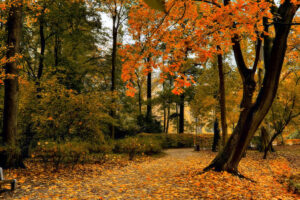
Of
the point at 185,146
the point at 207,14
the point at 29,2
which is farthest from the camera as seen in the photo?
the point at 185,146

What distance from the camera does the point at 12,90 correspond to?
748 cm

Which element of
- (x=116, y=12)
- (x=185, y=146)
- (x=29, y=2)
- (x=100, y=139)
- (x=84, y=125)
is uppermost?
(x=116, y=12)

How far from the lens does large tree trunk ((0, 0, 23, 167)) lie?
7102 millimetres

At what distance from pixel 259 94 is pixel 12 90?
8376 mm

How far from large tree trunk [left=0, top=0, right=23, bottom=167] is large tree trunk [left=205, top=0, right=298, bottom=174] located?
691cm

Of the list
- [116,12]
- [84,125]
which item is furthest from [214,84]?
[84,125]

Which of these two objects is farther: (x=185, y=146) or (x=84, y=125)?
(x=185, y=146)

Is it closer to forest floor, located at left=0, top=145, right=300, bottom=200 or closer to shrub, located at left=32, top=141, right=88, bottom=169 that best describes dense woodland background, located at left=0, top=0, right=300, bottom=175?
shrub, located at left=32, top=141, right=88, bottom=169

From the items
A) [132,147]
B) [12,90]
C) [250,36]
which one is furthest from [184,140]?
[12,90]

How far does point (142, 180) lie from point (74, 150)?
10.3 feet

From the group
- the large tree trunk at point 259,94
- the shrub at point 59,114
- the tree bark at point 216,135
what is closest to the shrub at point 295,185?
the large tree trunk at point 259,94

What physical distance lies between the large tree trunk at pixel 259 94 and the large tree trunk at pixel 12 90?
6905 millimetres

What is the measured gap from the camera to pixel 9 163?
22.7ft

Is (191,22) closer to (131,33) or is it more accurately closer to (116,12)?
(131,33)
